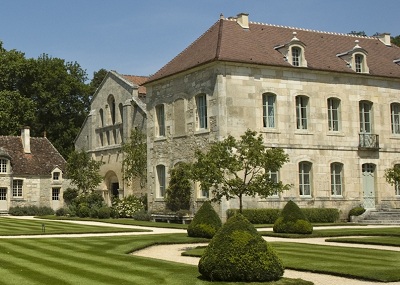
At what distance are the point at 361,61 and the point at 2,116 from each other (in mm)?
31050

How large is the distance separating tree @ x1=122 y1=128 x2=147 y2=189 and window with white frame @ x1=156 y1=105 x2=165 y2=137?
4198 mm

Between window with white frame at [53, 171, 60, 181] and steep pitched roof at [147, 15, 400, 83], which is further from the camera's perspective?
window with white frame at [53, 171, 60, 181]

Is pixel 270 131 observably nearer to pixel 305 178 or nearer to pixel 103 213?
pixel 305 178

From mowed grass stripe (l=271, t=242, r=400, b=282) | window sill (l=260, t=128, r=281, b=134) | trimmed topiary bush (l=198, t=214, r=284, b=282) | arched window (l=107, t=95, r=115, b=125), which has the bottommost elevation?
mowed grass stripe (l=271, t=242, r=400, b=282)

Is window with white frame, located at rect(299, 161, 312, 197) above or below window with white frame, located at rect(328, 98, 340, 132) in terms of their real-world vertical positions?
below

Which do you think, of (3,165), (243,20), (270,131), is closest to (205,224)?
(270,131)

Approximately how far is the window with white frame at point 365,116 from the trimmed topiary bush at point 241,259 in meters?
24.0

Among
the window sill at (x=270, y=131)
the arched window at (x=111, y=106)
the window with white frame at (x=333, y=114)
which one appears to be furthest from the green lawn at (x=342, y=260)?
the arched window at (x=111, y=106)

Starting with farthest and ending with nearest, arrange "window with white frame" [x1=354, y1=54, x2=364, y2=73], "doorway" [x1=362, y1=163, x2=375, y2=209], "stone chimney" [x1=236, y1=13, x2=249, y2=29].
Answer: "window with white frame" [x1=354, y1=54, x2=364, y2=73]
"doorway" [x1=362, y1=163, x2=375, y2=209]
"stone chimney" [x1=236, y1=13, x2=249, y2=29]

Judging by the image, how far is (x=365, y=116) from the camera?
34.4m

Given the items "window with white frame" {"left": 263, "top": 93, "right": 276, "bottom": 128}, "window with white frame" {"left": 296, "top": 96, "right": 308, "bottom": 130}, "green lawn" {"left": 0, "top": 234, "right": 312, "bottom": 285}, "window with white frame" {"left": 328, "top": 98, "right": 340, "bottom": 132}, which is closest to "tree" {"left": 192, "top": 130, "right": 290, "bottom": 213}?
"green lawn" {"left": 0, "top": 234, "right": 312, "bottom": 285}

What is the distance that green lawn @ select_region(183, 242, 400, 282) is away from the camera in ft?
40.1

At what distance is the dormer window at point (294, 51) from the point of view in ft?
105

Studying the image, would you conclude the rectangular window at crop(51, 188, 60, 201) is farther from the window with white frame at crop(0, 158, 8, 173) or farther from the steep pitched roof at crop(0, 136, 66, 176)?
the window with white frame at crop(0, 158, 8, 173)
